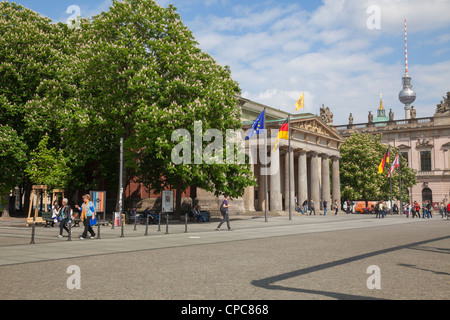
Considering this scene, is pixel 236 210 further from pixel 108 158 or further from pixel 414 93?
pixel 414 93

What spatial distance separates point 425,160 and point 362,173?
30141mm

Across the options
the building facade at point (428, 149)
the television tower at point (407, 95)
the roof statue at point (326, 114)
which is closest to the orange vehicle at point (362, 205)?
the roof statue at point (326, 114)

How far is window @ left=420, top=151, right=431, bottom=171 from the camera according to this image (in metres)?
89.1

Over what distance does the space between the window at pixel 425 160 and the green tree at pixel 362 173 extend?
2197 cm

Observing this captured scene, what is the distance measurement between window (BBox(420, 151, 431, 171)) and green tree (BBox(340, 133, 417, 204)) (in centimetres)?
2197

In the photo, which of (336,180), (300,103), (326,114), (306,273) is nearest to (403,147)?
(326,114)

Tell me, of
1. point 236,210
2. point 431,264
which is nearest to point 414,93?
point 236,210

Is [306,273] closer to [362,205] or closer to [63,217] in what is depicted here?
[63,217]

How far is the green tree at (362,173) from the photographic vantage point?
67188 millimetres

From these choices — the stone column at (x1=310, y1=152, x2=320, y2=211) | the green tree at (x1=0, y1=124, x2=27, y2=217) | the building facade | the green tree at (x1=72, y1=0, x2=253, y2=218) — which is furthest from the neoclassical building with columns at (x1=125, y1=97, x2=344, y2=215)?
the building facade

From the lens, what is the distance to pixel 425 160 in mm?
89562

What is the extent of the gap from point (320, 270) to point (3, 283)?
6924 millimetres
